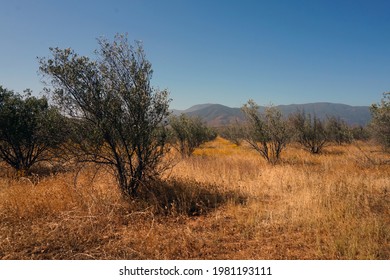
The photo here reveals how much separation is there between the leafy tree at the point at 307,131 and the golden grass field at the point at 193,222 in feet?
43.7

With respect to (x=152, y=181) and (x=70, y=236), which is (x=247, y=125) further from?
(x=70, y=236)

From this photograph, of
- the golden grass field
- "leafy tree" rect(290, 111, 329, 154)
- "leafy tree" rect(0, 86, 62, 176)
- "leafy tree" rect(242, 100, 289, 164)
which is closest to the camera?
the golden grass field

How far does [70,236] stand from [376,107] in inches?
510

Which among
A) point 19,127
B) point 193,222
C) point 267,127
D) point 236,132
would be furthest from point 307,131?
point 19,127

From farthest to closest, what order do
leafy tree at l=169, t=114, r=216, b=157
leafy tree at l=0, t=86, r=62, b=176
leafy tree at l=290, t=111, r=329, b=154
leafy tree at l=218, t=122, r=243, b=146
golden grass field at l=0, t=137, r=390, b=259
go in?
1. leafy tree at l=290, t=111, r=329, b=154
2. leafy tree at l=218, t=122, r=243, b=146
3. leafy tree at l=169, t=114, r=216, b=157
4. leafy tree at l=0, t=86, r=62, b=176
5. golden grass field at l=0, t=137, r=390, b=259

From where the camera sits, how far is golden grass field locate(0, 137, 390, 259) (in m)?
3.98

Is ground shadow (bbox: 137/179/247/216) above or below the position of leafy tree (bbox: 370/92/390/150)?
below

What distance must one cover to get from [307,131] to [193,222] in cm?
1845

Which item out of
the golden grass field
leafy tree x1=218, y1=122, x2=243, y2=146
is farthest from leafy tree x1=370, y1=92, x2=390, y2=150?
leafy tree x1=218, y1=122, x2=243, y2=146

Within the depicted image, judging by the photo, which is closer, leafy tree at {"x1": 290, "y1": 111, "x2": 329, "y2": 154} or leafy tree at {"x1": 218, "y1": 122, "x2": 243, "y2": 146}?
leafy tree at {"x1": 218, "y1": 122, "x2": 243, "y2": 146}

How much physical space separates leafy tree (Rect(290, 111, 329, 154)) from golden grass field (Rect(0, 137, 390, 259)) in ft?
43.7

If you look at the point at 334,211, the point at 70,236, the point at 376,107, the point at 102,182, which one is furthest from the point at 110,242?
the point at 376,107

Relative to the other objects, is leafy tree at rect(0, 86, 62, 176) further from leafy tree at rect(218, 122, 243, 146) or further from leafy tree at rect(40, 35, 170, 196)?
leafy tree at rect(218, 122, 243, 146)

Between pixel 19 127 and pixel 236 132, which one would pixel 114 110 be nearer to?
pixel 19 127
